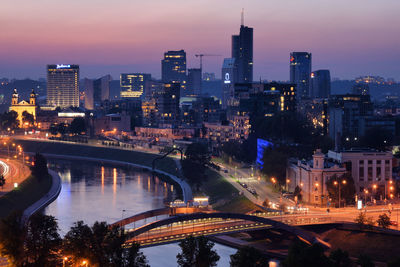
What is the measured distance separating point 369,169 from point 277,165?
778 centimetres

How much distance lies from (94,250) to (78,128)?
90.6 m

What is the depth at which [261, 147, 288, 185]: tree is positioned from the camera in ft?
183

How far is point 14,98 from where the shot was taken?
142875 millimetres

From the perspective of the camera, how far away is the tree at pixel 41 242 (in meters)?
33.7

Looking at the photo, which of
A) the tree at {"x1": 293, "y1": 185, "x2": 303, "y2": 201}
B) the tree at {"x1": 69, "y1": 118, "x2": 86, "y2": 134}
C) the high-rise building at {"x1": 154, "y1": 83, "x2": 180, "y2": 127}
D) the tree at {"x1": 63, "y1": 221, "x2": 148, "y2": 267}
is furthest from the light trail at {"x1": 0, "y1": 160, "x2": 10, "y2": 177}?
the high-rise building at {"x1": 154, "y1": 83, "x2": 180, "y2": 127}

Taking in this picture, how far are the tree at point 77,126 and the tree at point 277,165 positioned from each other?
67147mm

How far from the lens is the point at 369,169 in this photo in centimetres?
5078

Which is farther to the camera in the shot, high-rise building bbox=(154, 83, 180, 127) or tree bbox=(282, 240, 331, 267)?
high-rise building bbox=(154, 83, 180, 127)

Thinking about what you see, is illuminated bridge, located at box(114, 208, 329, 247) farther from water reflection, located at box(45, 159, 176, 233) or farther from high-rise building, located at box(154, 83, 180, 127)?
high-rise building, located at box(154, 83, 180, 127)

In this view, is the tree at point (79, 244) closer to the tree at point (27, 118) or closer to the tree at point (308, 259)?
the tree at point (308, 259)

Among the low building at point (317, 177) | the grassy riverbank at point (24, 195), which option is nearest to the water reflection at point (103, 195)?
the grassy riverbank at point (24, 195)

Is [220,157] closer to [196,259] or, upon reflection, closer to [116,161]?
[116,161]

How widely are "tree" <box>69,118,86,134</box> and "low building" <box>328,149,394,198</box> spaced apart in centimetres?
7684

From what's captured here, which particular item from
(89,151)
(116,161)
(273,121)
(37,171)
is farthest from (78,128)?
(37,171)
